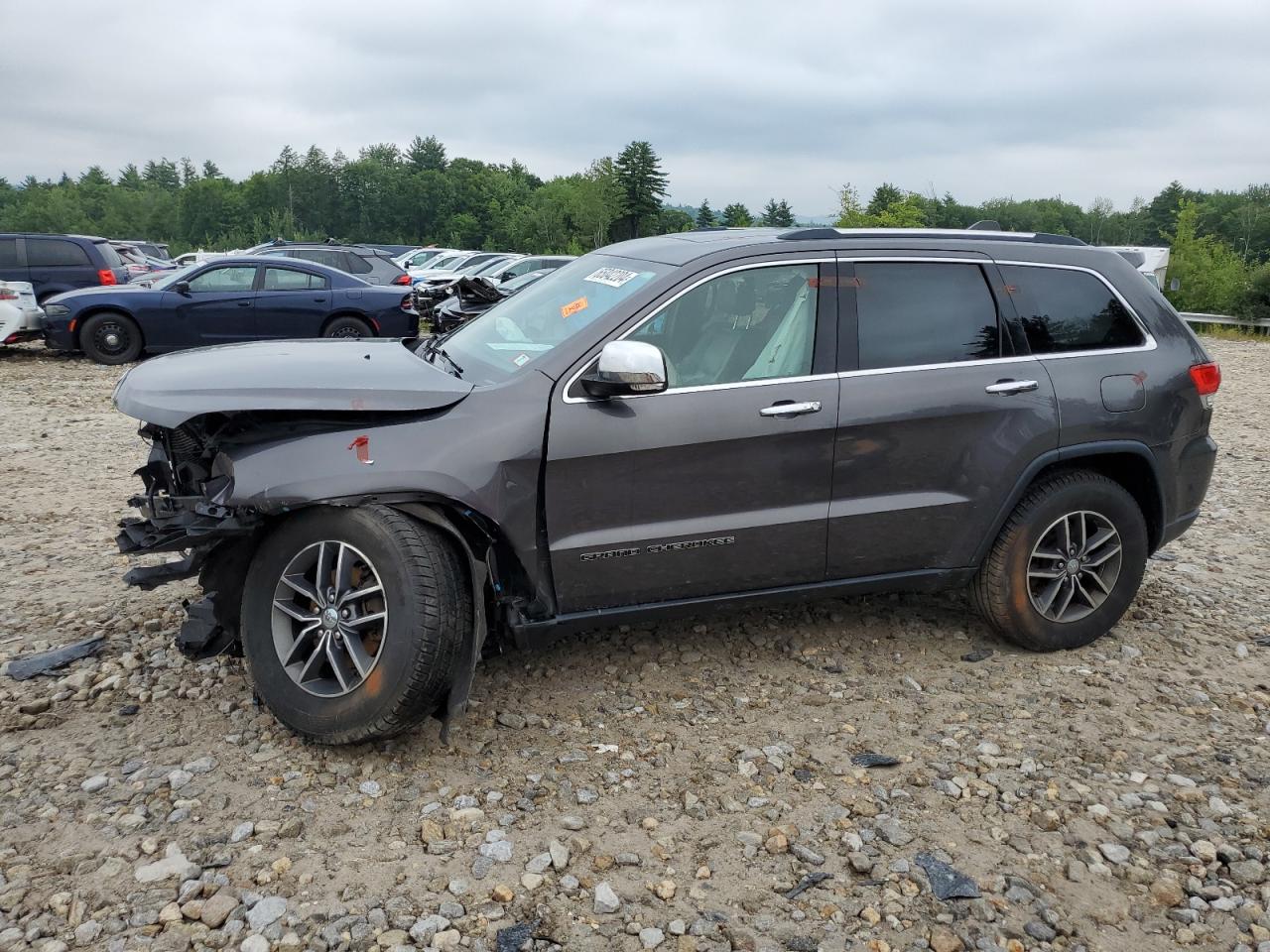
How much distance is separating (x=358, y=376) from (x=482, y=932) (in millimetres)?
1947

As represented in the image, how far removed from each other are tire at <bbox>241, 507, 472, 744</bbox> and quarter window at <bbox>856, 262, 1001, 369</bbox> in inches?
74.6

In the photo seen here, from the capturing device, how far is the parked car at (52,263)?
1487cm

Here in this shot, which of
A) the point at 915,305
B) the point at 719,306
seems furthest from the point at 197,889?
the point at 915,305

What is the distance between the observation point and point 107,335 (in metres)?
13.2

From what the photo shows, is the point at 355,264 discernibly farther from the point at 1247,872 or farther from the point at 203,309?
the point at 1247,872

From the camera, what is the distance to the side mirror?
11.4 ft

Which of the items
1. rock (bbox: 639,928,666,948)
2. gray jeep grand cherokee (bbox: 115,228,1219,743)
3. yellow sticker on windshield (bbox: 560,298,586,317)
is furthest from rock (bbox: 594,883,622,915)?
yellow sticker on windshield (bbox: 560,298,586,317)

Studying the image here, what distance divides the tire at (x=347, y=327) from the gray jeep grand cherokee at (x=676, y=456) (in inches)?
377

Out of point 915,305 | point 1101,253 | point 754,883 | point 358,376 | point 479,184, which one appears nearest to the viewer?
point 754,883

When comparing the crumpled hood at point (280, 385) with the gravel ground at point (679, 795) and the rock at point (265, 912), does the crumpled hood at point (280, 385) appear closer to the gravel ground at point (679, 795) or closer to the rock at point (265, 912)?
the gravel ground at point (679, 795)

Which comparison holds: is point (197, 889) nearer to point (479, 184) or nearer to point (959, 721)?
point (959, 721)

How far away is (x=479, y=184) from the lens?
117062 mm

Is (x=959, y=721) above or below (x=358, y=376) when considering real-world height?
below

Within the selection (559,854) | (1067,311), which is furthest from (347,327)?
(559,854)
